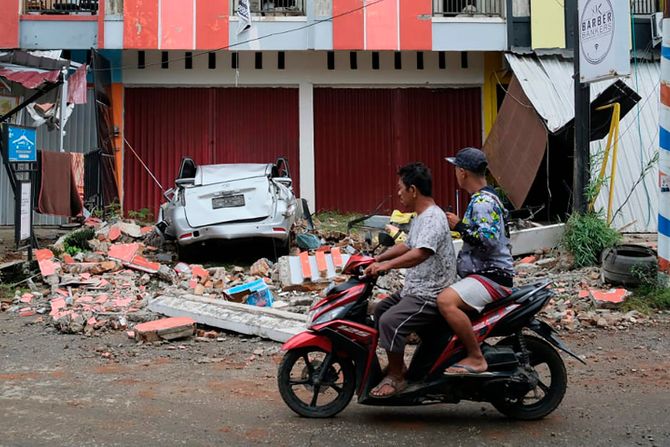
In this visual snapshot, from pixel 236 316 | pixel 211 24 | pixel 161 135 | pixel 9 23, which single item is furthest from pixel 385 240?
pixel 9 23

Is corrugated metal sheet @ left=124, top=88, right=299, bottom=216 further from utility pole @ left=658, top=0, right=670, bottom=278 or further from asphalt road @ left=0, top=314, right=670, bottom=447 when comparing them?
asphalt road @ left=0, top=314, right=670, bottom=447

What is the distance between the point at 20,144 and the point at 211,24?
19.3 feet

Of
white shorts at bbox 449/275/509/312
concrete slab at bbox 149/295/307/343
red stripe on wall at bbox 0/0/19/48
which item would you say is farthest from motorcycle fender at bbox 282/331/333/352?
red stripe on wall at bbox 0/0/19/48

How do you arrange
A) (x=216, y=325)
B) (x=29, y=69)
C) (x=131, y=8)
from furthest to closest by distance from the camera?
(x=131, y=8) → (x=29, y=69) → (x=216, y=325)

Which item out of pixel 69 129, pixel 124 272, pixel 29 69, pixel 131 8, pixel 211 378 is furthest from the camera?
pixel 69 129

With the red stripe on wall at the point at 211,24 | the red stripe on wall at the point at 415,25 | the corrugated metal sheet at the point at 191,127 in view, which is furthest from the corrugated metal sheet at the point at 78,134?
the red stripe on wall at the point at 415,25

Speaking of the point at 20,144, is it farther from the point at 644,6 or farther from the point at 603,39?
the point at 644,6

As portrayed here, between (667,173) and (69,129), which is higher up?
(69,129)

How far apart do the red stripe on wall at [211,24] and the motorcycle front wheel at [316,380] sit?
1119 centimetres

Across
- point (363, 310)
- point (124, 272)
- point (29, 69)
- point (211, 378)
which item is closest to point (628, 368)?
point (363, 310)

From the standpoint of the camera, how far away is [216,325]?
6.79 metres

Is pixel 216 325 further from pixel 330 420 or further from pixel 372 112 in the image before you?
pixel 372 112

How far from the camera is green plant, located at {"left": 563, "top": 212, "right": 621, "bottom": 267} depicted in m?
9.12

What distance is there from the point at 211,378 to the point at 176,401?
2.09ft
